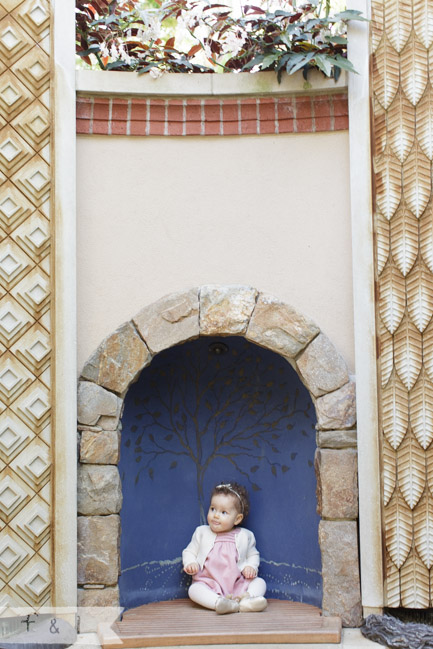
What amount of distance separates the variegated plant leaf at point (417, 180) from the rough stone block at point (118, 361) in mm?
1499

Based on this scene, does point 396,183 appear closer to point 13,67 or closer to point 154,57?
point 154,57

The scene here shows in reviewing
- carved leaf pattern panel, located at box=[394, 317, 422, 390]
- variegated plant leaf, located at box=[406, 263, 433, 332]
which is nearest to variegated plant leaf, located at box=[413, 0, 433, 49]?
variegated plant leaf, located at box=[406, 263, 433, 332]

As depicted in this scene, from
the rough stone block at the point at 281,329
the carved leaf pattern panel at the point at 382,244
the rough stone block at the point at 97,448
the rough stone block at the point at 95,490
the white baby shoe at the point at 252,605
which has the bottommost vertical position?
the white baby shoe at the point at 252,605

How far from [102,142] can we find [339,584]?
8.23ft

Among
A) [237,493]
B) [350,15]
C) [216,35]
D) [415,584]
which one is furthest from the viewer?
[216,35]

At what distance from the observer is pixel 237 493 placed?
4258 mm

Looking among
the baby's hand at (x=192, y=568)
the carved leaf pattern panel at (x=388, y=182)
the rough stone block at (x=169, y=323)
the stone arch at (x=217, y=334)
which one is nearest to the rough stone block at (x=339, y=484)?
the stone arch at (x=217, y=334)

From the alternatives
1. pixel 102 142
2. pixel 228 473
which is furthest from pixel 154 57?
pixel 228 473

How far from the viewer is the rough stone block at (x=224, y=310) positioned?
393 centimetres

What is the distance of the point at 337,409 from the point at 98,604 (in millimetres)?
1508

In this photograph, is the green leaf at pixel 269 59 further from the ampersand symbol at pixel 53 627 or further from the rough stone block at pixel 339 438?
the ampersand symbol at pixel 53 627

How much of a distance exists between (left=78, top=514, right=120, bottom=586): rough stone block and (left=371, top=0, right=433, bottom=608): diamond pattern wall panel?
4.36ft

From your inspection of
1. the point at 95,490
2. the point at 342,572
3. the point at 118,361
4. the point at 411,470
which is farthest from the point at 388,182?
the point at 95,490

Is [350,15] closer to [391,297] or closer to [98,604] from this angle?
[391,297]
